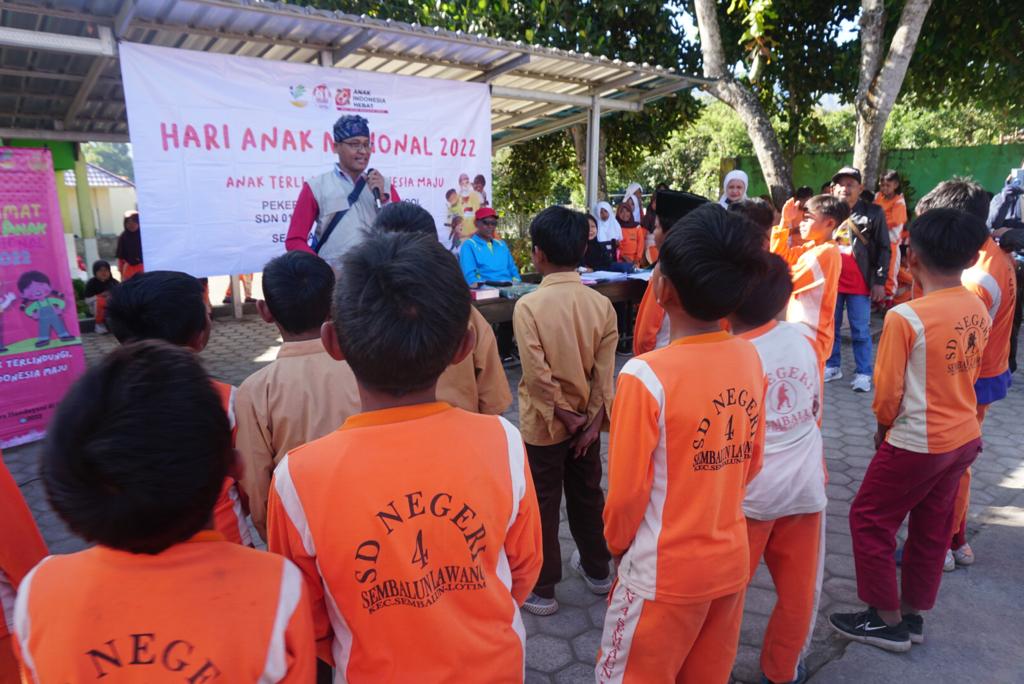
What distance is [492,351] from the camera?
2416 mm

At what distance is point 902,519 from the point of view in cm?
241

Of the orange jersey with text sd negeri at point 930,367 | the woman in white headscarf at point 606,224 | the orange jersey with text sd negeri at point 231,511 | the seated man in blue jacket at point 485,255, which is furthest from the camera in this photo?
the woman in white headscarf at point 606,224

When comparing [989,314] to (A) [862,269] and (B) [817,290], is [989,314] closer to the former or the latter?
(B) [817,290]

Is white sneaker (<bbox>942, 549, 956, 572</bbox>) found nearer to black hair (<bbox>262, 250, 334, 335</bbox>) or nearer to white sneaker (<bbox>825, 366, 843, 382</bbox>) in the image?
black hair (<bbox>262, 250, 334, 335</bbox>)

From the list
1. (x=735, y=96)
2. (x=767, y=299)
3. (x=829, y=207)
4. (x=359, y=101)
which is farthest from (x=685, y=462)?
(x=735, y=96)

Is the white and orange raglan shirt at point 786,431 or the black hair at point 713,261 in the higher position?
the black hair at point 713,261

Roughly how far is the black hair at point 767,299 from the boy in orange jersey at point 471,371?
2.81 feet

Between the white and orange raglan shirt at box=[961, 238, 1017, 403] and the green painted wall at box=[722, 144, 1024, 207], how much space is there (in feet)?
35.6

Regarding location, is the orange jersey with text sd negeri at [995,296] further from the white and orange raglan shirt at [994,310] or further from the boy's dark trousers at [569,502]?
the boy's dark trousers at [569,502]

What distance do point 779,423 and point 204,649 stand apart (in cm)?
169

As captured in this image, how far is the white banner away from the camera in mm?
4898

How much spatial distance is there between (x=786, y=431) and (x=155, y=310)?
1.92 m

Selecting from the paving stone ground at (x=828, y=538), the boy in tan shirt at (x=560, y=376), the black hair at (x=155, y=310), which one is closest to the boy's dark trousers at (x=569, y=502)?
the boy in tan shirt at (x=560, y=376)

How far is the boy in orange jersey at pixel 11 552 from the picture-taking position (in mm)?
1465
